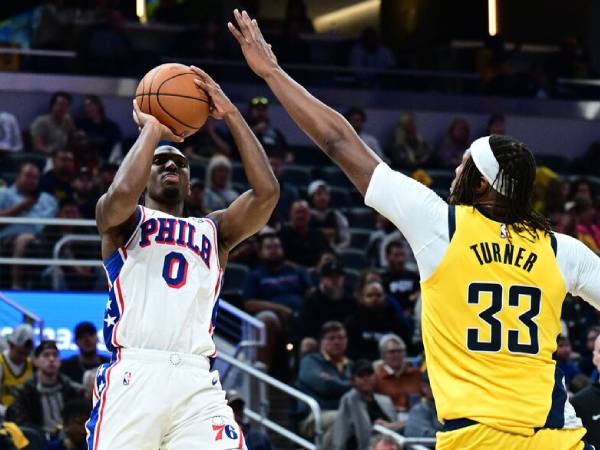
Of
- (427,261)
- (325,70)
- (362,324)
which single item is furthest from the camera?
(325,70)

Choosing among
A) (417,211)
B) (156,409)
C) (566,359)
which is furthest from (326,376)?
(417,211)

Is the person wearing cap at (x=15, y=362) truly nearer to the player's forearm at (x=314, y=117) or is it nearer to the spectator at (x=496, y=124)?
the player's forearm at (x=314, y=117)

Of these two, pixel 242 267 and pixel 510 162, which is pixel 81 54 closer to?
pixel 242 267

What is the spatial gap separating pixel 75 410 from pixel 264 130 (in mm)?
7546

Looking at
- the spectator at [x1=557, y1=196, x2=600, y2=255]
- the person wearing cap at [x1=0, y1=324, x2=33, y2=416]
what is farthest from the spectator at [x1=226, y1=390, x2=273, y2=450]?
the spectator at [x1=557, y1=196, x2=600, y2=255]

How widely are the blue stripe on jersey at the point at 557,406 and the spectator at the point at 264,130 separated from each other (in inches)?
484

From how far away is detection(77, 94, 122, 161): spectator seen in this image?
16.7m

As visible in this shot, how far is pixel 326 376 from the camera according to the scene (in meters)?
12.4

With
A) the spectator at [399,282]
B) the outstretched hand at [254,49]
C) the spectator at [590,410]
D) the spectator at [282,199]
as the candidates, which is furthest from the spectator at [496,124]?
the outstretched hand at [254,49]

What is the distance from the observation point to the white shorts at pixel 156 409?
5945 millimetres

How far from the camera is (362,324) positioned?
44.5 feet

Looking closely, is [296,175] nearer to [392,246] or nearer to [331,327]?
[392,246]

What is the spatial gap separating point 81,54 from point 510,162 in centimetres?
1442

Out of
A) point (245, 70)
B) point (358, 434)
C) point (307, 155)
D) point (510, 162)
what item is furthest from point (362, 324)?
point (510, 162)
